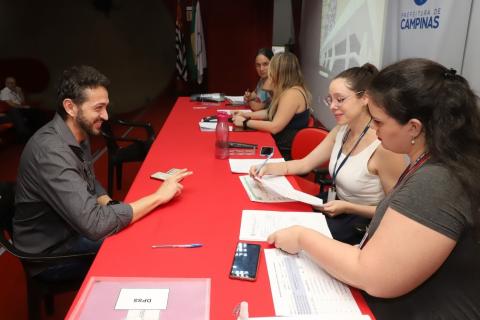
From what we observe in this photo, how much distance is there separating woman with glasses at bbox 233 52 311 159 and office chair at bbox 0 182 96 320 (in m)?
1.69

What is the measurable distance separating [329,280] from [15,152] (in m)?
4.84

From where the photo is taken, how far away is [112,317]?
91 cm

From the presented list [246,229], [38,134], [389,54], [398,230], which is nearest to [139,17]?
[389,54]

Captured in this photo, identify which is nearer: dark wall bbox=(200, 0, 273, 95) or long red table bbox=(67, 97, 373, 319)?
long red table bbox=(67, 97, 373, 319)

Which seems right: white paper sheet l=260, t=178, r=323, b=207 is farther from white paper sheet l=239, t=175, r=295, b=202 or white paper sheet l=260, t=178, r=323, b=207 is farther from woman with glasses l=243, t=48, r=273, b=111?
woman with glasses l=243, t=48, r=273, b=111

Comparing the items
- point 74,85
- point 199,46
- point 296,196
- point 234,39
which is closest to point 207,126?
point 74,85

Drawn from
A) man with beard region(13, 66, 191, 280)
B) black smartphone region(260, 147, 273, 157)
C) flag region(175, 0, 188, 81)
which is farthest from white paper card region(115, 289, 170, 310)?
flag region(175, 0, 188, 81)

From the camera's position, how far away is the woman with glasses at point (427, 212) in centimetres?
86

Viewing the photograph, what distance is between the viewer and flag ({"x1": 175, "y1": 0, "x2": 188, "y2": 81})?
6.17 m

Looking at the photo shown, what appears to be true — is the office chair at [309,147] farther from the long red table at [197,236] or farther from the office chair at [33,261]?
the office chair at [33,261]

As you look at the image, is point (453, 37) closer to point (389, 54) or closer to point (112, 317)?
point (389, 54)

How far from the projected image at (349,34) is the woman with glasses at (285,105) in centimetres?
59

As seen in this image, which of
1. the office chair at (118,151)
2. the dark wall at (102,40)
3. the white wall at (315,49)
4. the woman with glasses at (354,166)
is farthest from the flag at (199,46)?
the woman with glasses at (354,166)

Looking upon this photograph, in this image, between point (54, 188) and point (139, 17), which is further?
point (139, 17)
